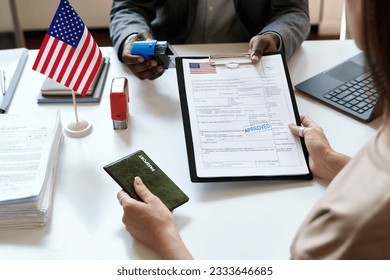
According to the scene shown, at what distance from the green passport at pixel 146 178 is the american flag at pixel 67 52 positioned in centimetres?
26

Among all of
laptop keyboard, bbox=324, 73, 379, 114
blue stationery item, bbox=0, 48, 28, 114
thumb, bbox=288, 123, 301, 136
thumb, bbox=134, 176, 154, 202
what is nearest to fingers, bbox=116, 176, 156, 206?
thumb, bbox=134, 176, 154, 202

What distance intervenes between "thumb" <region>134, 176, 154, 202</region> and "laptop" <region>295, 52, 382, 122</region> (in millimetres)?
568

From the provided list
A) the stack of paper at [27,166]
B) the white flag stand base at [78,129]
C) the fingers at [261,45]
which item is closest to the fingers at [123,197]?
the stack of paper at [27,166]

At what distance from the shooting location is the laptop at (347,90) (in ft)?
4.45

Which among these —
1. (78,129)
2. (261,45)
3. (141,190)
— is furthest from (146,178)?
(261,45)

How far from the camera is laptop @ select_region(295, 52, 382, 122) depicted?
1356mm

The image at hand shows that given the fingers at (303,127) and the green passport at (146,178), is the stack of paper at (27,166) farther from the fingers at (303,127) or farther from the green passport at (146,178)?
the fingers at (303,127)

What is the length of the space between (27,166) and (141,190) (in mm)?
245

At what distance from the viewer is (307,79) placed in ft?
4.90

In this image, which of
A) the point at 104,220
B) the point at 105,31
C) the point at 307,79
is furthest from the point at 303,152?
the point at 105,31

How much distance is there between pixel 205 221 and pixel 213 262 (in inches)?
4.5

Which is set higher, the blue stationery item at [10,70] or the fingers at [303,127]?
the fingers at [303,127]

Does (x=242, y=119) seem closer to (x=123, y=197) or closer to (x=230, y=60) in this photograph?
(x=230, y=60)

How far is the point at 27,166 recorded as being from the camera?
111cm
